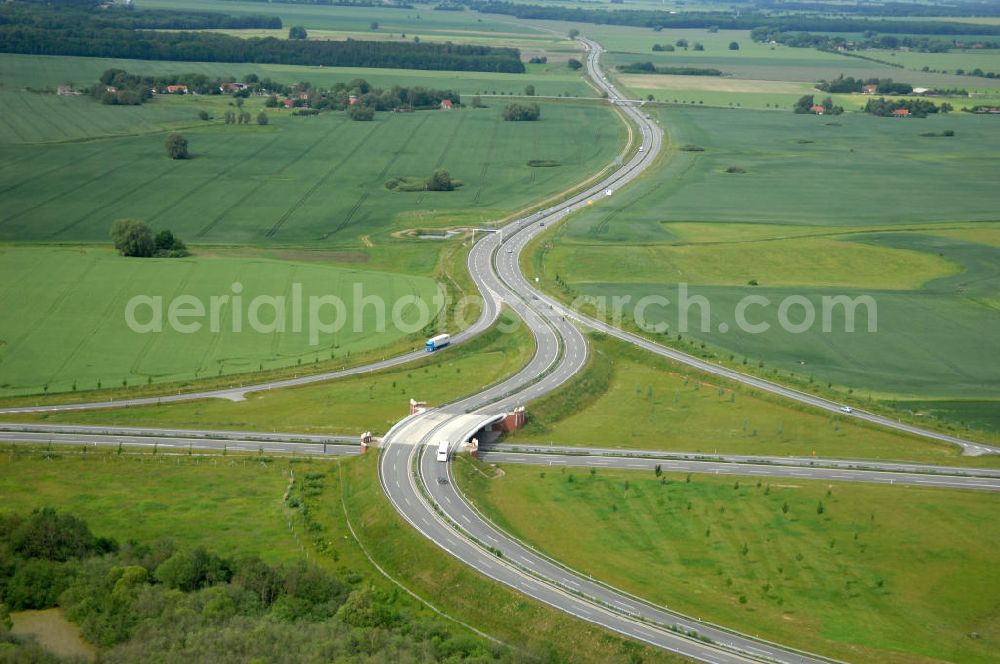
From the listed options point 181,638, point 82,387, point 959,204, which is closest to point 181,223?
point 82,387

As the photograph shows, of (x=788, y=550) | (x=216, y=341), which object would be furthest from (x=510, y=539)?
(x=216, y=341)

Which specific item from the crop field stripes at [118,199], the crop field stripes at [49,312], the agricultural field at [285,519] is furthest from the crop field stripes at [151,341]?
the crop field stripes at [118,199]

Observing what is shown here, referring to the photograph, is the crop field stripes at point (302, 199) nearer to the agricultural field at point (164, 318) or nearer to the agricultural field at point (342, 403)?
the agricultural field at point (164, 318)

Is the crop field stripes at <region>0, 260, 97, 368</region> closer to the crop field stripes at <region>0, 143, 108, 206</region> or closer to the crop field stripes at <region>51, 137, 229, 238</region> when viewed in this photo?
the crop field stripes at <region>51, 137, 229, 238</region>

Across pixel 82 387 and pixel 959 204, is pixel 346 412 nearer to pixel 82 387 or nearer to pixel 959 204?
pixel 82 387

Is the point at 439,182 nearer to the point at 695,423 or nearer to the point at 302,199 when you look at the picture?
the point at 302,199
